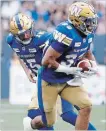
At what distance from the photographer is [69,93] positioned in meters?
5.96

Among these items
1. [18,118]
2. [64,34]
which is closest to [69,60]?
[64,34]

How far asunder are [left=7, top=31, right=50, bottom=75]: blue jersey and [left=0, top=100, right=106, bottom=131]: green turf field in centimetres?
133

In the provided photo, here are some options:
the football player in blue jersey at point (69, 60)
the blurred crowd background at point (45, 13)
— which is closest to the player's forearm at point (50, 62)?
the football player in blue jersey at point (69, 60)

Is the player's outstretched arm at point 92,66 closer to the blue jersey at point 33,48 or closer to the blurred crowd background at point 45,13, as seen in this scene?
the blue jersey at point 33,48

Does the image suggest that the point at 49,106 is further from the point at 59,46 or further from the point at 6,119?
the point at 6,119

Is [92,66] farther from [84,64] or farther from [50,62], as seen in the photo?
[50,62]

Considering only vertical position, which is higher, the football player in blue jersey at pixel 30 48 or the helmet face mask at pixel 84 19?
the helmet face mask at pixel 84 19

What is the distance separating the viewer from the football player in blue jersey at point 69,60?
5.64 metres

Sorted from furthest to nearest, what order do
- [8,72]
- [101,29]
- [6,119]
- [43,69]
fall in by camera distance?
[101,29] → [8,72] → [6,119] → [43,69]

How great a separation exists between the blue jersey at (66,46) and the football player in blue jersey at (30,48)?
0.55 meters

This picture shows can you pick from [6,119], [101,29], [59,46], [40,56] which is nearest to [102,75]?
[101,29]

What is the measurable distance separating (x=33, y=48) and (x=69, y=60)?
2.49 ft

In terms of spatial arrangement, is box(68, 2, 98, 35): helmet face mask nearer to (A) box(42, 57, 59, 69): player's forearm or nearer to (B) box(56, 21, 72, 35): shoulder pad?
(B) box(56, 21, 72, 35): shoulder pad

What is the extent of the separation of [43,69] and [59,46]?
0.49 metres
